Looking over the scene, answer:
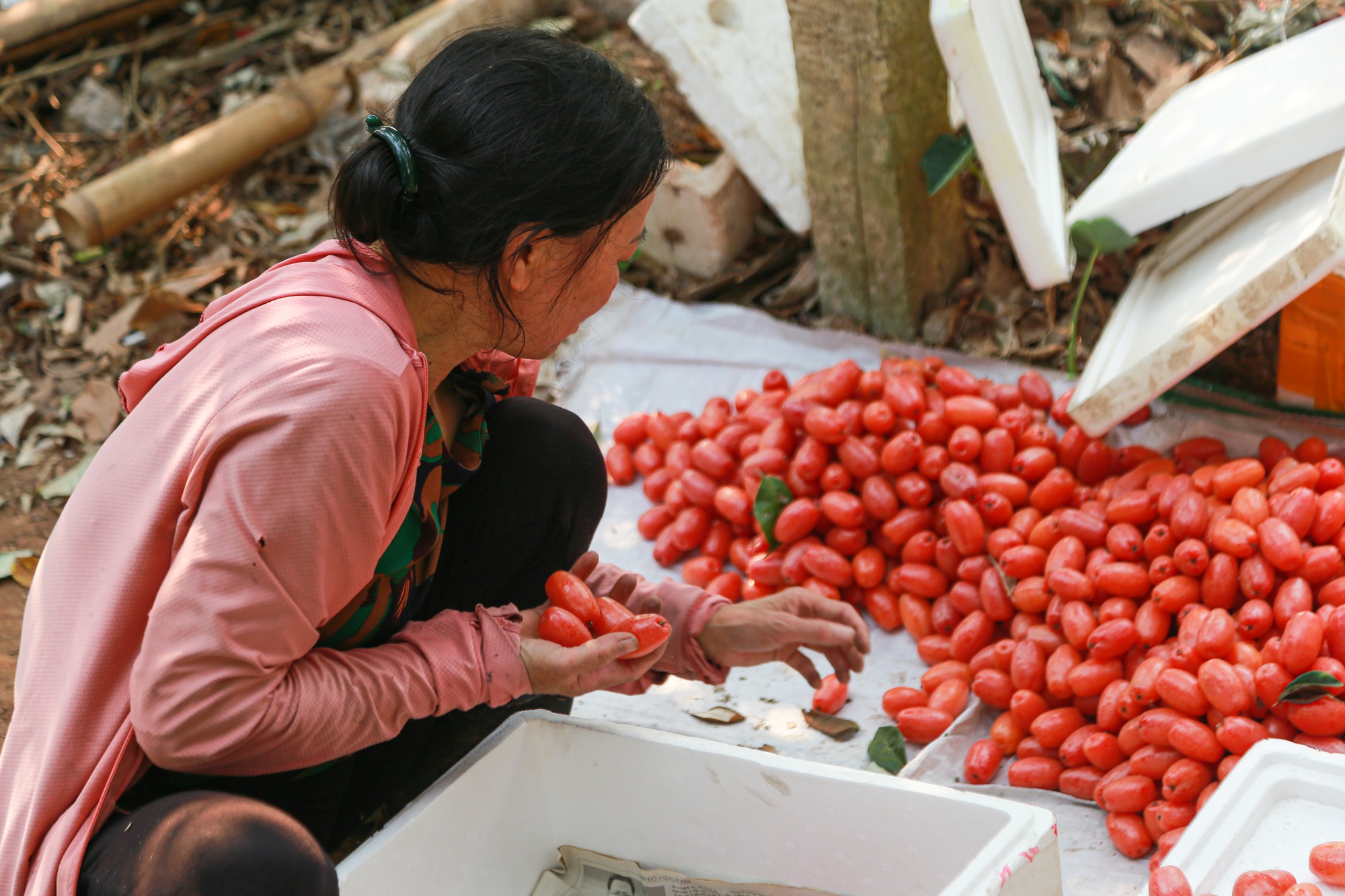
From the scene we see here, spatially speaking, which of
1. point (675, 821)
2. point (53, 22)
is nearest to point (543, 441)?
point (675, 821)

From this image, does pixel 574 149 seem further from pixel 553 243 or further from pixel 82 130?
pixel 82 130

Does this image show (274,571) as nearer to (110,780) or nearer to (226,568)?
(226,568)

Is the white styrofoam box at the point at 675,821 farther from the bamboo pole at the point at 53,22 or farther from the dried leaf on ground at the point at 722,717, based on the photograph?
the bamboo pole at the point at 53,22

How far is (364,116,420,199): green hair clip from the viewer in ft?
4.49

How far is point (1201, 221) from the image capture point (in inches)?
106

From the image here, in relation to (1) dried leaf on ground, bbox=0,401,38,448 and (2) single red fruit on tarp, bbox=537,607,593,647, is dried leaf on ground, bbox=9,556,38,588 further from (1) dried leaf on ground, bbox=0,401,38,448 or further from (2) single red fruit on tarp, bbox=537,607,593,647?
(2) single red fruit on tarp, bbox=537,607,593,647

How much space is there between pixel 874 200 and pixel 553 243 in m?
1.84

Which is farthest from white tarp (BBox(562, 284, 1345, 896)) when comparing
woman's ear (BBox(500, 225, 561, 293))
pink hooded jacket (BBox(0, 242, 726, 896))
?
woman's ear (BBox(500, 225, 561, 293))

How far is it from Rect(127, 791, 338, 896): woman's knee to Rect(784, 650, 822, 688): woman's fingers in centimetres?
83

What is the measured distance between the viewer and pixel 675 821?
1654 millimetres

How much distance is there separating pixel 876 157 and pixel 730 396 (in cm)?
78

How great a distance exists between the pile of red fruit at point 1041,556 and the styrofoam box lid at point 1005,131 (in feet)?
1.14

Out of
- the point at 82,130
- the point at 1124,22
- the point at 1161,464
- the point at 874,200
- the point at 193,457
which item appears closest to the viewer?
the point at 193,457

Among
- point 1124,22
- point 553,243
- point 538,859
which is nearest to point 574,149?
point 553,243
